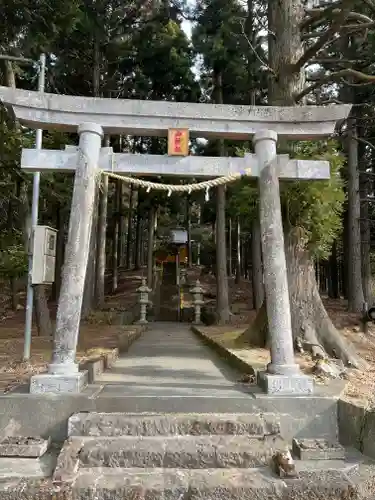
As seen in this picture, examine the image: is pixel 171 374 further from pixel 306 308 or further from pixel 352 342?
pixel 352 342

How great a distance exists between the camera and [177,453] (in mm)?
4027

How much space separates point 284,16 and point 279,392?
7145 mm

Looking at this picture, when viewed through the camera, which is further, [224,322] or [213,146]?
[213,146]

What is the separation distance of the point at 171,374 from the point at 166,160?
320 centimetres

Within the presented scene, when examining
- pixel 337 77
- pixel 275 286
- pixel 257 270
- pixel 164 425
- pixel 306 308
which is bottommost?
pixel 164 425

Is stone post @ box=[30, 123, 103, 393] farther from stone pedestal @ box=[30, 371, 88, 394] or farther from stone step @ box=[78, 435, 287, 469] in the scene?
stone step @ box=[78, 435, 287, 469]

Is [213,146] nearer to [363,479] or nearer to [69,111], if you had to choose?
[69,111]

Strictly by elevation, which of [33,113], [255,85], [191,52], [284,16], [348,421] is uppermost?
[191,52]

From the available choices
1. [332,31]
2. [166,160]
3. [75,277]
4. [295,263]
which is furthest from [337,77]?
[75,277]

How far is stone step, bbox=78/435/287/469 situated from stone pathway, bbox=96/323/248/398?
686 mm

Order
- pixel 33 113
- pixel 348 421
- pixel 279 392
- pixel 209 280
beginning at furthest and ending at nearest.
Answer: pixel 209 280 → pixel 33 113 → pixel 279 392 → pixel 348 421

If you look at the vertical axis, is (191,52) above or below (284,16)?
above

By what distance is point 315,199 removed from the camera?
7.06 m

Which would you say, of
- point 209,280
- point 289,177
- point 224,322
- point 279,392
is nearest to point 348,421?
point 279,392
